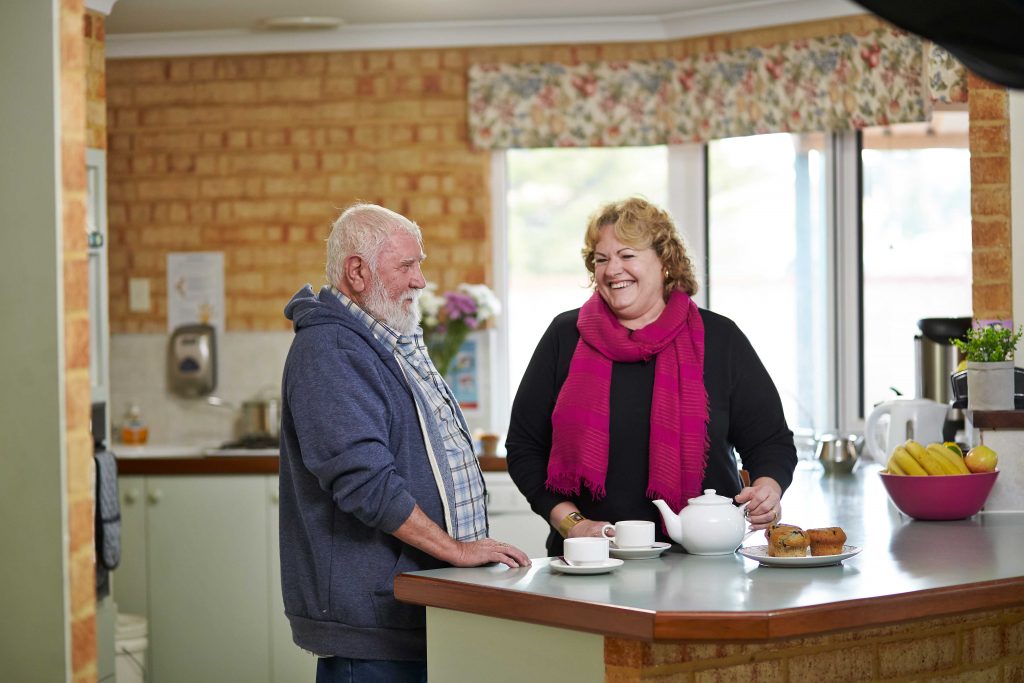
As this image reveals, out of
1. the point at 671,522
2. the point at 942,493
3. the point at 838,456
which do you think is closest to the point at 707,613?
the point at 671,522

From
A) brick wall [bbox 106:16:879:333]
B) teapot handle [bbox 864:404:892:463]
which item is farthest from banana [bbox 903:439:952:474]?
brick wall [bbox 106:16:879:333]

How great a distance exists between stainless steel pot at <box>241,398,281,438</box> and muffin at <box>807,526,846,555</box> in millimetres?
3366

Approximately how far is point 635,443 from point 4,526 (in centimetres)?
136

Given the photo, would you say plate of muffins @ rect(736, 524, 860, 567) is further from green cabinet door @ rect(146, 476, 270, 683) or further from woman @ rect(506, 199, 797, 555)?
green cabinet door @ rect(146, 476, 270, 683)

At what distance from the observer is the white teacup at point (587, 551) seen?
2164 millimetres

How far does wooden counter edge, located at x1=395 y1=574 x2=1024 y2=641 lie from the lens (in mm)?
1831

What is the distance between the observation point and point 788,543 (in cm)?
219

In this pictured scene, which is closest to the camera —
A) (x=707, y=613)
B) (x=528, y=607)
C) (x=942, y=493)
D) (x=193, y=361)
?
(x=707, y=613)

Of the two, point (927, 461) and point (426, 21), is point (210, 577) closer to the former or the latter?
point (426, 21)

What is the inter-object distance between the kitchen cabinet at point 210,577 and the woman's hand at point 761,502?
8.66ft

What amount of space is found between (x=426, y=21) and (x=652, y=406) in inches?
126

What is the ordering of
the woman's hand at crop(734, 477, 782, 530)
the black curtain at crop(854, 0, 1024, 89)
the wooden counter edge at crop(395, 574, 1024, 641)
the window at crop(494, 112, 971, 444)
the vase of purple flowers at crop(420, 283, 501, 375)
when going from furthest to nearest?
the vase of purple flowers at crop(420, 283, 501, 375)
the window at crop(494, 112, 971, 444)
the woman's hand at crop(734, 477, 782, 530)
the wooden counter edge at crop(395, 574, 1024, 641)
the black curtain at crop(854, 0, 1024, 89)

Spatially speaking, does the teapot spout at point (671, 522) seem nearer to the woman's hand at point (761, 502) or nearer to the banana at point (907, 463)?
the woman's hand at point (761, 502)

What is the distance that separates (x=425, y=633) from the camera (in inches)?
93.8
